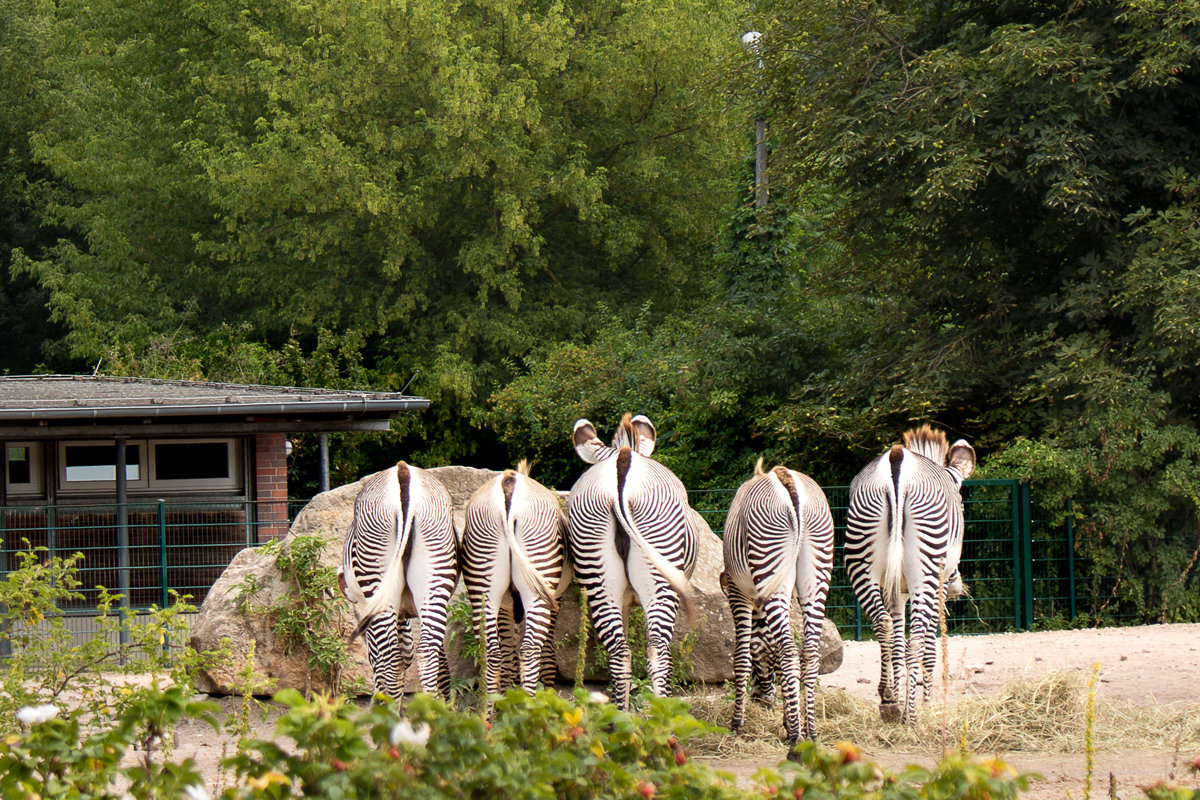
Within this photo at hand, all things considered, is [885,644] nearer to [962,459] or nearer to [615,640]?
[962,459]

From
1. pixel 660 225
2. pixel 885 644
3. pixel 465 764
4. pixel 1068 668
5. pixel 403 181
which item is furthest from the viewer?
pixel 660 225

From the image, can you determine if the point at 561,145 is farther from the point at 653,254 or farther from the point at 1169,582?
the point at 1169,582

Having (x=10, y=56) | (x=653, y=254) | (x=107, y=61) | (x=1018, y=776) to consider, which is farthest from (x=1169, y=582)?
(x=10, y=56)

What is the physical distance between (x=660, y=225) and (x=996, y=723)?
18546 millimetres

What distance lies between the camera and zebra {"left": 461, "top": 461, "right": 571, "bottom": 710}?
6566 millimetres

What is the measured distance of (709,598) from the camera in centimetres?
829

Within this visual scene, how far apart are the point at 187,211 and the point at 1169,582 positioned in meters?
21.6

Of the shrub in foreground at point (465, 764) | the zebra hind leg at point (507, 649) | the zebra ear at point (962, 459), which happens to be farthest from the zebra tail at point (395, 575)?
the zebra ear at point (962, 459)

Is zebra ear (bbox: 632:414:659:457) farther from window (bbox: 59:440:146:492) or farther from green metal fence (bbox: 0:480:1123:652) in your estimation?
window (bbox: 59:440:146:492)

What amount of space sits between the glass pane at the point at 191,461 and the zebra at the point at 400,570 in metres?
7.75

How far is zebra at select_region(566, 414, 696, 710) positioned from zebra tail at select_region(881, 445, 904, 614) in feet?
4.45

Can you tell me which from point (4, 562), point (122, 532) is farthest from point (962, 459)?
point (4, 562)

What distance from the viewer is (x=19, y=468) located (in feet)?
45.2

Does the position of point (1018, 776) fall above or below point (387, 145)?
below
